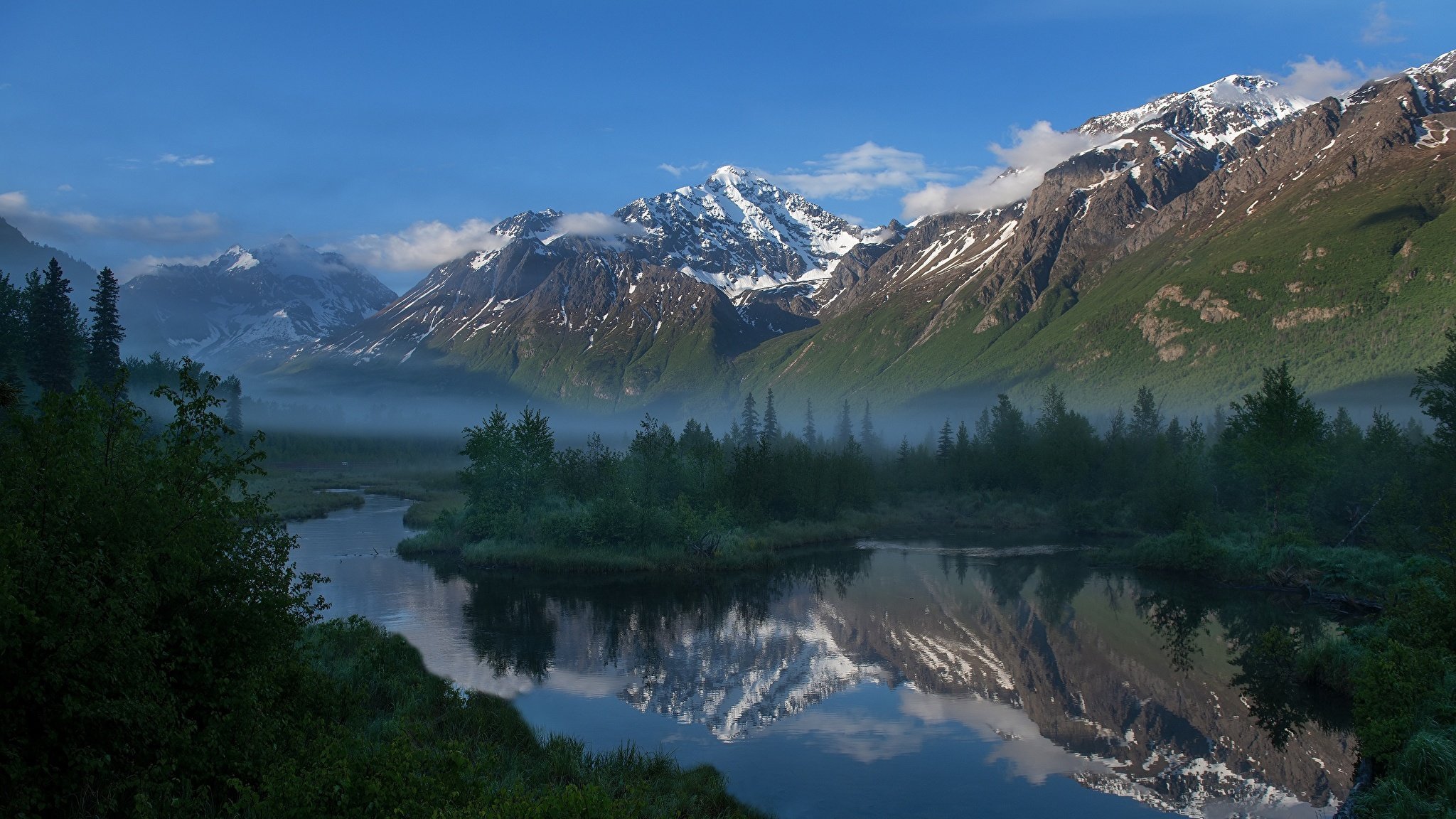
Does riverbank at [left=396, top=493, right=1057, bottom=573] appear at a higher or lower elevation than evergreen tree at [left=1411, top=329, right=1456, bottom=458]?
lower

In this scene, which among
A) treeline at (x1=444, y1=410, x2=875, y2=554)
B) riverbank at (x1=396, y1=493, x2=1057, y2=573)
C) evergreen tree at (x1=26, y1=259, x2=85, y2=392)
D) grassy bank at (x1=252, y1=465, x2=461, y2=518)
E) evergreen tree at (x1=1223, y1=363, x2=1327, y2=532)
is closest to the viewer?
riverbank at (x1=396, y1=493, x2=1057, y2=573)

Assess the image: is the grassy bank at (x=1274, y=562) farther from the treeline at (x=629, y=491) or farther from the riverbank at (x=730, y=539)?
the treeline at (x=629, y=491)

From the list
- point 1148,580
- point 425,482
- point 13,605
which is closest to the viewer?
point 13,605

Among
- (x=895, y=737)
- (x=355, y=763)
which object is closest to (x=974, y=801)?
(x=895, y=737)

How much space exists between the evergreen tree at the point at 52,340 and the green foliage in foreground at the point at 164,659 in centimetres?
7035

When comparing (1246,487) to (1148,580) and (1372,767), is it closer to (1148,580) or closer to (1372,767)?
(1148,580)

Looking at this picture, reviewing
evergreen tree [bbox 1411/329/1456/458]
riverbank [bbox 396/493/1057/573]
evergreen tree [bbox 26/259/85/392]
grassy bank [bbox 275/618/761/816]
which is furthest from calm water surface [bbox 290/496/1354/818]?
evergreen tree [bbox 26/259/85/392]

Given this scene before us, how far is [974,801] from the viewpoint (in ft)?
81.6

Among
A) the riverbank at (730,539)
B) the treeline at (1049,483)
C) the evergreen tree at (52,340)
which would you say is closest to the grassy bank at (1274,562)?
the treeline at (1049,483)

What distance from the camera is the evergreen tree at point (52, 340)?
72.9 m

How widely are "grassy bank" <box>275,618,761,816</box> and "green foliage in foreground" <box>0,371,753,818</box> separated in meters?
0.05

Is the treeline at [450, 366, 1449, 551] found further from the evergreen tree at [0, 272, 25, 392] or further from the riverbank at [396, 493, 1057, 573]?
the evergreen tree at [0, 272, 25, 392]

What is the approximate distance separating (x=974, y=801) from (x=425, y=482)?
4887 inches

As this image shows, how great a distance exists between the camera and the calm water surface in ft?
85.9
